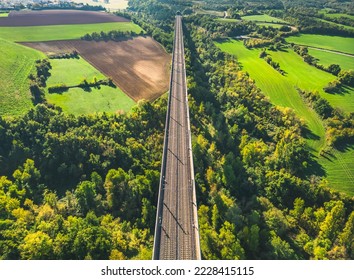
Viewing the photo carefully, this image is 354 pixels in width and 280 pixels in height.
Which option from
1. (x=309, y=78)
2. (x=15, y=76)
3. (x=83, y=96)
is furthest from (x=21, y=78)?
(x=309, y=78)

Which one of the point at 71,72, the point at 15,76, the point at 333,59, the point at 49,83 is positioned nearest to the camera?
the point at 49,83

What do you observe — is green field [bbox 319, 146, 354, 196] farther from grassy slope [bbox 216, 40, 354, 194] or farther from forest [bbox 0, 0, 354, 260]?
forest [bbox 0, 0, 354, 260]

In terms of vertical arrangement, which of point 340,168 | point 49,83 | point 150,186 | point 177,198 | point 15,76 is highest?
point 15,76

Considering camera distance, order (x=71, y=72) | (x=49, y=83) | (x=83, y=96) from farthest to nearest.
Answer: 1. (x=71, y=72)
2. (x=49, y=83)
3. (x=83, y=96)

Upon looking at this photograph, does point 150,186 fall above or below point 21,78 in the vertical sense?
below

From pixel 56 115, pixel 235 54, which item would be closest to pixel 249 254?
pixel 56 115

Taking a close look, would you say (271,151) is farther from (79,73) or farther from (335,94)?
(79,73)

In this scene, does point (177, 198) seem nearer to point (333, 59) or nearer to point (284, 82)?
point (284, 82)
